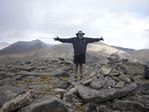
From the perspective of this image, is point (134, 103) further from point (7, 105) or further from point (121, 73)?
point (7, 105)

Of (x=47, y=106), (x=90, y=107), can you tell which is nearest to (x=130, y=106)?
(x=90, y=107)

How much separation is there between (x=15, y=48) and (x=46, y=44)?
27.8 ft

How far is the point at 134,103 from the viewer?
9.39 m

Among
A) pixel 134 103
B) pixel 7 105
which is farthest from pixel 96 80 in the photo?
pixel 7 105

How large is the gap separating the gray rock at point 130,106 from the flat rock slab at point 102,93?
55cm

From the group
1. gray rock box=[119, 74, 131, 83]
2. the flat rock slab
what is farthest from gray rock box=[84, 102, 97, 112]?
gray rock box=[119, 74, 131, 83]

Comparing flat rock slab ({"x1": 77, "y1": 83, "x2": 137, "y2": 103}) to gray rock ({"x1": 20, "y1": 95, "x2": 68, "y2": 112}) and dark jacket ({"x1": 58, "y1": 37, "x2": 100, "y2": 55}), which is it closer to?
gray rock ({"x1": 20, "y1": 95, "x2": 68, "y2": 112})

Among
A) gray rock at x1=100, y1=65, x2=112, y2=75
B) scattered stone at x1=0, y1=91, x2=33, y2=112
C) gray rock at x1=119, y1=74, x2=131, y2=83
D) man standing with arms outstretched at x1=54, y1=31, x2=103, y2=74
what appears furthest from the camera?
man standing with arms outstretched at x1=54, y1=31, x2=103, y2=74

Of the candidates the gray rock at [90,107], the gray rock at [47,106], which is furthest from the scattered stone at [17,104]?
the gray rock at [90,107]

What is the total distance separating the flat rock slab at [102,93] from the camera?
9734mm

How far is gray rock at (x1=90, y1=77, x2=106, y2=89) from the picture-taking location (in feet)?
34.5

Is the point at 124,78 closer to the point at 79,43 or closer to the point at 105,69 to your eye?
the point at 105,69

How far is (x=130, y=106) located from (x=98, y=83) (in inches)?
69.6

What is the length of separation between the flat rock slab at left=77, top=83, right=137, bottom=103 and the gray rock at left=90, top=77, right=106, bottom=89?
0.20m
